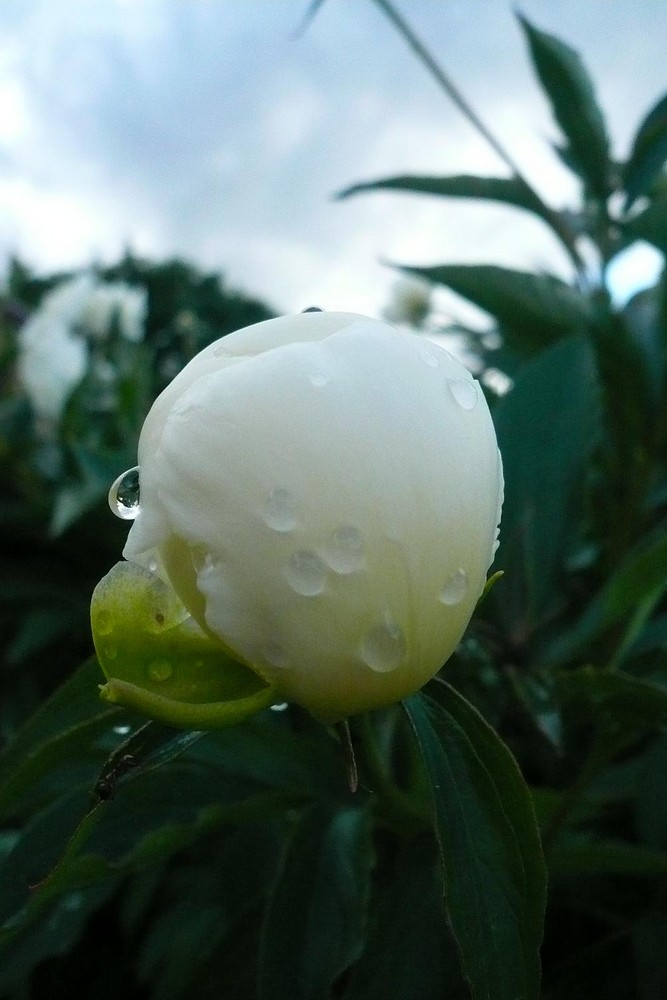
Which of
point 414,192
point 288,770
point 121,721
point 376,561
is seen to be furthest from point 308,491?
point 414,192

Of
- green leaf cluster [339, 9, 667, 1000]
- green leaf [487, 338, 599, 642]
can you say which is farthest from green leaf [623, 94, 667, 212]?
green leaf [487, 338, 599, 642]

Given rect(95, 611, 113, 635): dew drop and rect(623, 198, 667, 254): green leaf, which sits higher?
rect(95, 611, 113, 635): dew drop

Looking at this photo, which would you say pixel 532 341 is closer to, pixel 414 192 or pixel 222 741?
pixel 414 192

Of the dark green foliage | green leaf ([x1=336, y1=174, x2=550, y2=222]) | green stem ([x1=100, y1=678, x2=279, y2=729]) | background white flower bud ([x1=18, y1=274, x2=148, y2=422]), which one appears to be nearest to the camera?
green stem ([x1=100, y1=678, x2=279, y2=729])

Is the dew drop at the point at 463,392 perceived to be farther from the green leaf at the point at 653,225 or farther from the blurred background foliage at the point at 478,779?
the green leaf at the point at 653,225

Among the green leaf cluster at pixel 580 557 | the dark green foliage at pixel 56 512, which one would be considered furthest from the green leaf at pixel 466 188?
the dark green foliage at pixel 56 512

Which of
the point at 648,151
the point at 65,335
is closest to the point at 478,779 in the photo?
the point at 648,151

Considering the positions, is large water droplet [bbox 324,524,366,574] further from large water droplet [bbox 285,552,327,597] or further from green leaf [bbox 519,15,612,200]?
green leaf [bbox 519,15,612,200]

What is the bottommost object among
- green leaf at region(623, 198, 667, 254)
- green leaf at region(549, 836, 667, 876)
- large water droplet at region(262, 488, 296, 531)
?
green leaf at region(549, 836, 667, 876)
